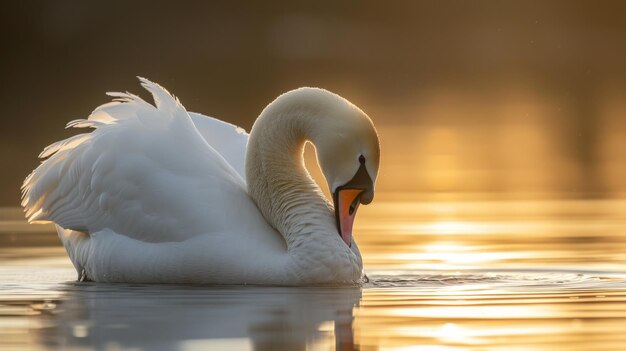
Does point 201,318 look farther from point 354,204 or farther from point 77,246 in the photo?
point 77,246

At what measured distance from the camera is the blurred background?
817 inches

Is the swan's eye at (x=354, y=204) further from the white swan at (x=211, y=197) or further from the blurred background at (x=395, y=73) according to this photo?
the blurred background at (x=395, y=73)


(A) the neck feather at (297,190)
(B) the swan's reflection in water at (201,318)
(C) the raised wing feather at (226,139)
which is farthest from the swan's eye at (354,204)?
(C) the raised wing feather at (226,139)

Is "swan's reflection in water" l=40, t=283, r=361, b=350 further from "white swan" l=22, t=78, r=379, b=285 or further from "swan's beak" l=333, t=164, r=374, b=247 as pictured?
"swan's beak" l=333, t=164, r=374, b=247

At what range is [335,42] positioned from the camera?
1700 inches

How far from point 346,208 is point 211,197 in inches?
30.9

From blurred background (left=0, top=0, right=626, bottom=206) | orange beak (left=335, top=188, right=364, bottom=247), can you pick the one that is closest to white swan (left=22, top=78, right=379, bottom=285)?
orange beak (left=335, top=188, right=364, bottom=247)

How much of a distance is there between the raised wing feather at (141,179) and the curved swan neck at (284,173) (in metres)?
0.16

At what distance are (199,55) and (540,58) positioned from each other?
817 cm

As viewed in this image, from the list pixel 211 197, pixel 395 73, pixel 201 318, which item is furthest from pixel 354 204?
pixel 395 73

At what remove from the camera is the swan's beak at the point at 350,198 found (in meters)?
10.1

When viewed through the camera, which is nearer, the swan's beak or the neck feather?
the neck feather

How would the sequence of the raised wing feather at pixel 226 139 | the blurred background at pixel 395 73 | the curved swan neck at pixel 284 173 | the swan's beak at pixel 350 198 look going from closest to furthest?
the swan's beak at pixel 350 198
the curved swan neck at pixel 284 173
the raised wing feather at pixel 226 139
the blurred background at pixel 395 73

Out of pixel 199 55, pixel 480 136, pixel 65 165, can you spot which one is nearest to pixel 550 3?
pixel 199 55
